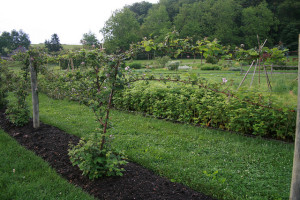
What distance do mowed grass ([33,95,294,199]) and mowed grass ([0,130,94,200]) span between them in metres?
1.02

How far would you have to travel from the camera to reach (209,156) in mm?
3770

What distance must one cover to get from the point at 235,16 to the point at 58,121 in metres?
49.9

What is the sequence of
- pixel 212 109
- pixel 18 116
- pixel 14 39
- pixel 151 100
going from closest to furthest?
pixel 212 109 < pixel 18 116 < pixel 151 100 < pixel 14 39

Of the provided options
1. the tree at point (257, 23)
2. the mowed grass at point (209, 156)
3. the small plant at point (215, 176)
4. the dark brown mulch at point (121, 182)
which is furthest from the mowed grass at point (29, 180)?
the tree at point (257, 23)

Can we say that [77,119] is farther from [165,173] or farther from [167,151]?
[165,173]

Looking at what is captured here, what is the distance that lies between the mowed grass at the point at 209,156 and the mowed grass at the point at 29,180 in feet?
3.34

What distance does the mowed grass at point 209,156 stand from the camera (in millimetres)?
2924

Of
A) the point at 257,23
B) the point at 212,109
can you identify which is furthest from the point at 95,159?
the point at 257,23

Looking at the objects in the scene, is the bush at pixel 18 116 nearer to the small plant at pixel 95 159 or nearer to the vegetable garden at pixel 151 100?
the vegetable garden at pixel 151 100

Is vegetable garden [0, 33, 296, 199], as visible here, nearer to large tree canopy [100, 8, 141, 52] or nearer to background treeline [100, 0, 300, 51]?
background treeline [100, 0, 300, 51]

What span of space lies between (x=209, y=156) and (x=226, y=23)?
46.8 m

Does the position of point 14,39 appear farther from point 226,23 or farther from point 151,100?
point 151,100

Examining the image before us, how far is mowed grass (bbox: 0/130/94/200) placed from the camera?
8.75ft

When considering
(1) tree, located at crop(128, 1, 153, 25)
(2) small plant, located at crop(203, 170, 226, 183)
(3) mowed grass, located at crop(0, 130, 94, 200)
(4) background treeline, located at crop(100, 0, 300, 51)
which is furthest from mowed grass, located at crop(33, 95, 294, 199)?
(1) tree, located at crop(128, 1, 153, 25)
